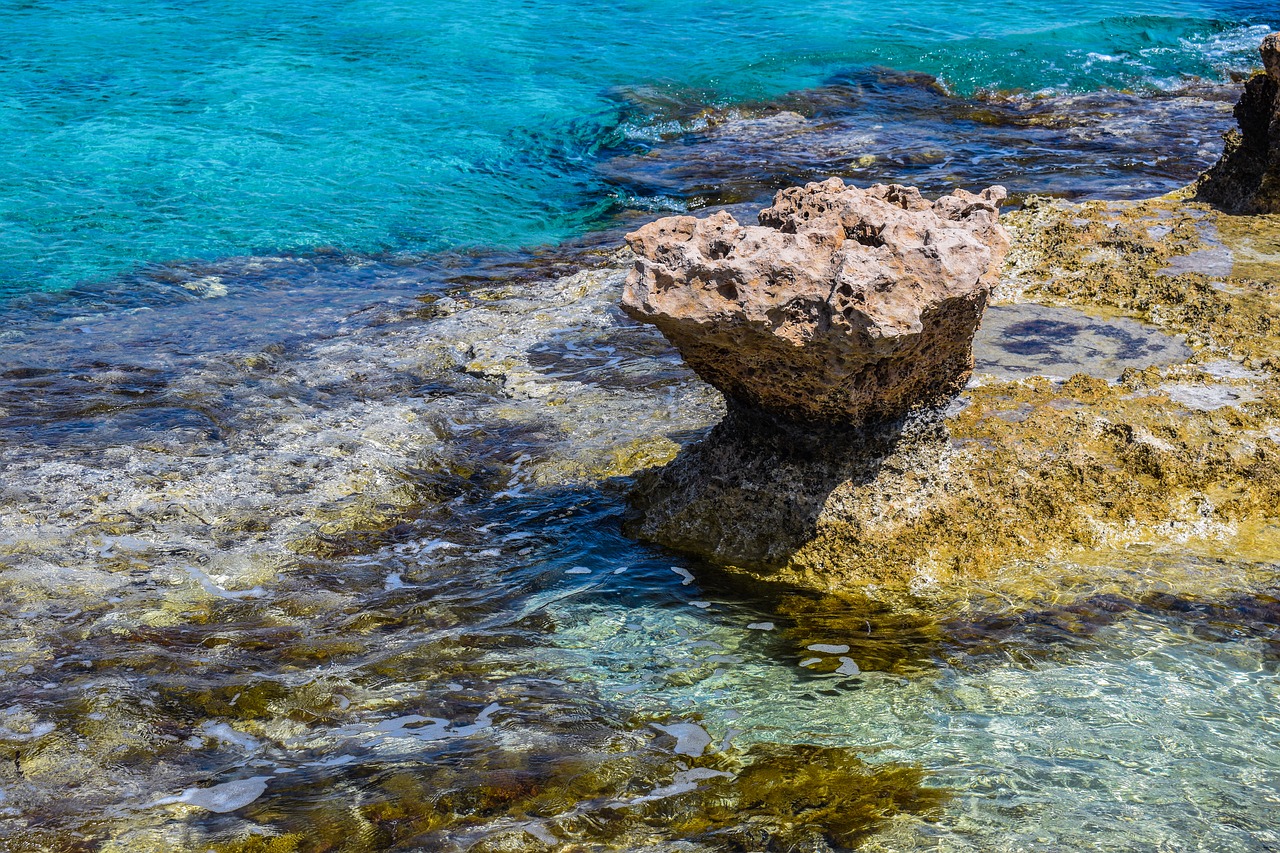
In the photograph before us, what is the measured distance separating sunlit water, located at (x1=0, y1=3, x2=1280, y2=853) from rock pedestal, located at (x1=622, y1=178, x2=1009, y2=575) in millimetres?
306

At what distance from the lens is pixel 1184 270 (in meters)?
5.20

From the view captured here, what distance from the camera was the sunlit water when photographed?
2.84m

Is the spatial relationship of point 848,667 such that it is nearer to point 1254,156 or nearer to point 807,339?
point 807,339

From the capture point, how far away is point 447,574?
434 cm

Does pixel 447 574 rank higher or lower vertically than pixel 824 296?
lower

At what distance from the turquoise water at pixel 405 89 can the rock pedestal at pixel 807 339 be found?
5944 millimetres

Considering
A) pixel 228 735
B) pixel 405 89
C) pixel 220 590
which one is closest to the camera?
pixel 228 735

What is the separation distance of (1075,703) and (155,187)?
33.5 feet

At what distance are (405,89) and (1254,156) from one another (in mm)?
10680

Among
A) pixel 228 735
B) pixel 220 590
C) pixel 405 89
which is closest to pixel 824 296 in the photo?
pixel 228 735

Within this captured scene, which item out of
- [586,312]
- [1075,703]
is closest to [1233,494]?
[1075,703]

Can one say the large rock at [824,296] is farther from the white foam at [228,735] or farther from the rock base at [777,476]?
the white foam at [228,735]

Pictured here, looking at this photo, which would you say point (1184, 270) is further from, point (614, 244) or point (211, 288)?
point (211, 288)

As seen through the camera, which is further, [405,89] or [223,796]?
[405,89]
